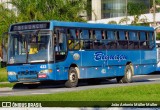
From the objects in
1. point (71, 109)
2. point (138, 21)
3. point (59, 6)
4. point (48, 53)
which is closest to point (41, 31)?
point (48, 53)

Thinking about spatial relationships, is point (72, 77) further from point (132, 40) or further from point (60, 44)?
point (132, 40)

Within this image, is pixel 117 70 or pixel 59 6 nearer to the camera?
pixel 117 70

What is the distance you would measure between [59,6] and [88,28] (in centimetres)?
1909

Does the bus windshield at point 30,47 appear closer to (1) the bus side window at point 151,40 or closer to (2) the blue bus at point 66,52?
(2) the blue bus at point 66,52

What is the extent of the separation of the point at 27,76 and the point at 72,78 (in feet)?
7.07

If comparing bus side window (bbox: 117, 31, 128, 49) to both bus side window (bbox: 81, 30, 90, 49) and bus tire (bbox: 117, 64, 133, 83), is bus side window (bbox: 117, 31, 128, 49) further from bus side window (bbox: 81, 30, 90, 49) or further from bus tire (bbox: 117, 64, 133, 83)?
bus side window (bbox: 81, 30, 90, 49)

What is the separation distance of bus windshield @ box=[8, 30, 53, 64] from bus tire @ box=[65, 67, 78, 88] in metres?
1.62

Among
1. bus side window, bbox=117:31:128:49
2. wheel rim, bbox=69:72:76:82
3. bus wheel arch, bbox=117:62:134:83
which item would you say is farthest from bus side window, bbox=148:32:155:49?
wheel rim, bbox=69:72:76:82

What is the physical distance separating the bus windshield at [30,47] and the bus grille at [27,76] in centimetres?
55

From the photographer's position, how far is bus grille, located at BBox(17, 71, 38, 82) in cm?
2908

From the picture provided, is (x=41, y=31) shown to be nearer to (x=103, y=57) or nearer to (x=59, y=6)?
(x=103, y=57)

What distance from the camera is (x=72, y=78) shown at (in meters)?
30.0

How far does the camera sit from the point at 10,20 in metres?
50.8

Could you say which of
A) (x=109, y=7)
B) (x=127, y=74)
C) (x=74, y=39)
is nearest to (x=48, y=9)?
(x=127, y=74)
